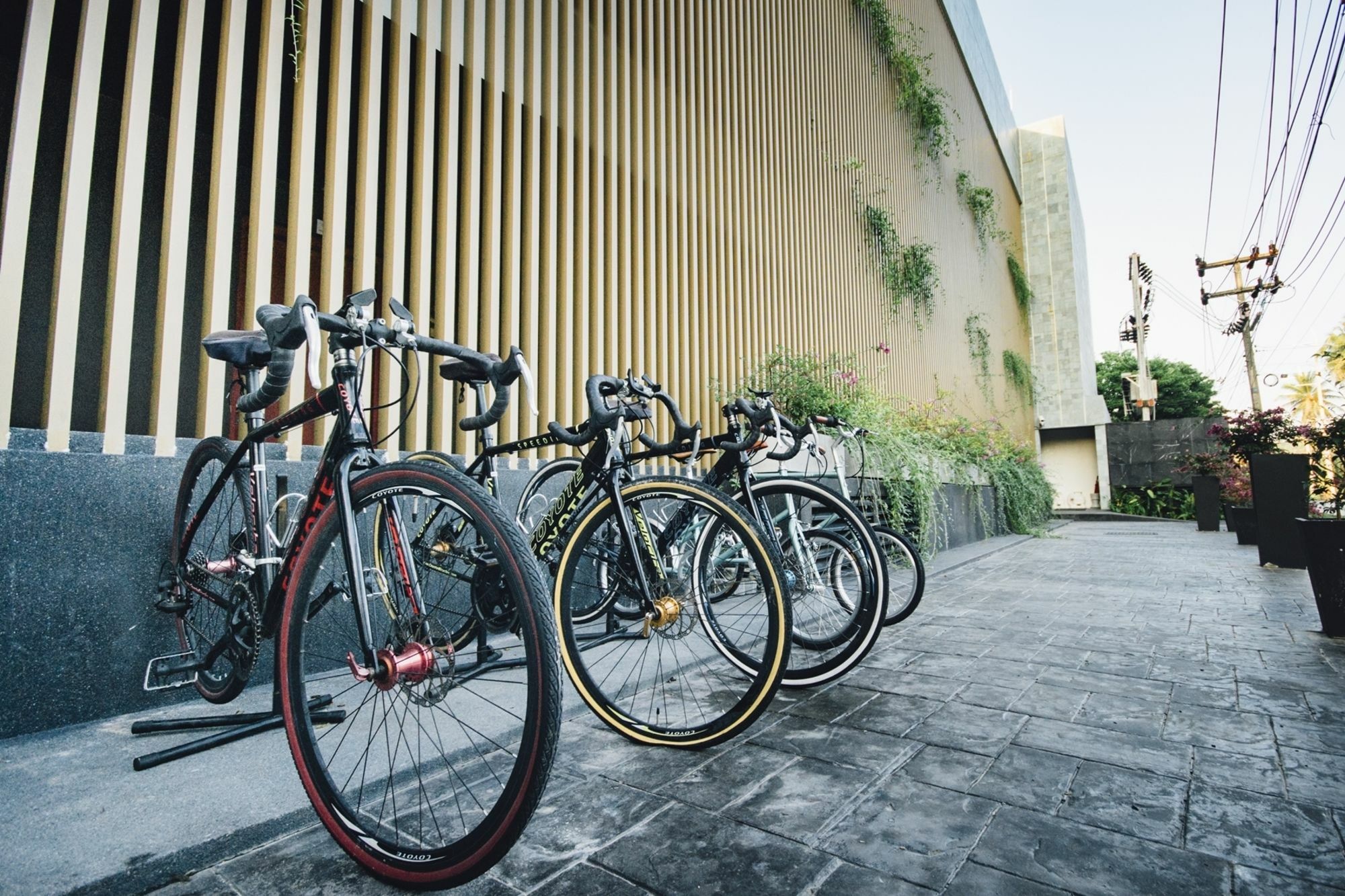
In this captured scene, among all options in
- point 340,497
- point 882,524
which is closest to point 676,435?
point 340,497

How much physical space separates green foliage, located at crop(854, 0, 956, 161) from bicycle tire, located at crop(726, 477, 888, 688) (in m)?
8.58

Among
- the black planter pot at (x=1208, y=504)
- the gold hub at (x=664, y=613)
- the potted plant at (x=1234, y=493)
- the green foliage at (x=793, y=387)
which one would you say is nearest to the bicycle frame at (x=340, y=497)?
the gold hub at (x=664, y=613)

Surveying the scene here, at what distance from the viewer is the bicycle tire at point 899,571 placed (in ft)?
11.5

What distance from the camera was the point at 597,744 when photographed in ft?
6.42

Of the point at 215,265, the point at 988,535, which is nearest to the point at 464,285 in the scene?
the point at 215,265

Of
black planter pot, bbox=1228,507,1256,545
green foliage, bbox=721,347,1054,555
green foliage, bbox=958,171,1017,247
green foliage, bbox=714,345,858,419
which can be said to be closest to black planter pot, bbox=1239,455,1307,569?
green foliage, bbox=721,347,1054,555

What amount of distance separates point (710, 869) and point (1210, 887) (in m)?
0.92

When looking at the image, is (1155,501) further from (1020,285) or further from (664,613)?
(664,613)

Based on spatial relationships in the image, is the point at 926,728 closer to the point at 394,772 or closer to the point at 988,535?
the point at 394,772

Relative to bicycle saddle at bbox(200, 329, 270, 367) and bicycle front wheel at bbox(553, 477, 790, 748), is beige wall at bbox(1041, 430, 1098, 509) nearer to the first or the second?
bicycle front wheel at bbox(553, 477, 790, 748)

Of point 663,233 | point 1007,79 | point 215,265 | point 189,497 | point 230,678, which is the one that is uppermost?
point 1007,79

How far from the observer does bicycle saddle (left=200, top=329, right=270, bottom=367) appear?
1.74m

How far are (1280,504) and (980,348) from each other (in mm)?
7301

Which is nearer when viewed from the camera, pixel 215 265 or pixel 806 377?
pixel 215 265
